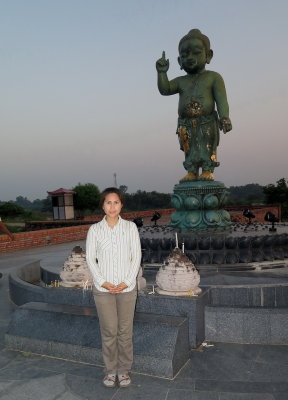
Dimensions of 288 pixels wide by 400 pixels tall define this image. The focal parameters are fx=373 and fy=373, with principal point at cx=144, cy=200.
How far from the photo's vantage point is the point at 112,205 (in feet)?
10.1

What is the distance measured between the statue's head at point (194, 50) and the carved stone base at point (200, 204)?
231cm

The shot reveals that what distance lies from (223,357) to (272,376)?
19.7 inches

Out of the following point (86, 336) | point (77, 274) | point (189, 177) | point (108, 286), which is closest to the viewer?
point (108, 286)

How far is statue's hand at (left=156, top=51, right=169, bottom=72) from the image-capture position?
7298mm

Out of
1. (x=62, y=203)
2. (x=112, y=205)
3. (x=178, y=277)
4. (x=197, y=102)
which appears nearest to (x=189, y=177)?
(x=197, y=102)

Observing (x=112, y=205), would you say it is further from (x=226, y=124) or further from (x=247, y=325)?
(x=226, y=124)

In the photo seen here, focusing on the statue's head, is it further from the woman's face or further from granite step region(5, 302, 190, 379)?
granite step region(5, 302, 190, 379)

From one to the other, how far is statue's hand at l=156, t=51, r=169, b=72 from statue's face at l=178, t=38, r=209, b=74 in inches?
13.8

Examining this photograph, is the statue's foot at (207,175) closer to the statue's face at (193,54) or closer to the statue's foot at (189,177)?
the statue's foot at (189,177)

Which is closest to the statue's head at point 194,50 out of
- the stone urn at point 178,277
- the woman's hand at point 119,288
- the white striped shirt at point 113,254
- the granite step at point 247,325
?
the stone urn at point 178,277

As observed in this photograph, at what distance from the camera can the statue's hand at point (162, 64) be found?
7.30 metres

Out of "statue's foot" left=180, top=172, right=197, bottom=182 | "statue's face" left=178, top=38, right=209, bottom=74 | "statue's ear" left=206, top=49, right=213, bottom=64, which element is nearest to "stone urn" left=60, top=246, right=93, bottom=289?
"statue's foot" left=180, top=172, right=197, bottom=182

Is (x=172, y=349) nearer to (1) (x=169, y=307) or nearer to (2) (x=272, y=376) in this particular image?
(1) (x=169, y=307)

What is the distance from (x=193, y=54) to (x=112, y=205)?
207 inches
